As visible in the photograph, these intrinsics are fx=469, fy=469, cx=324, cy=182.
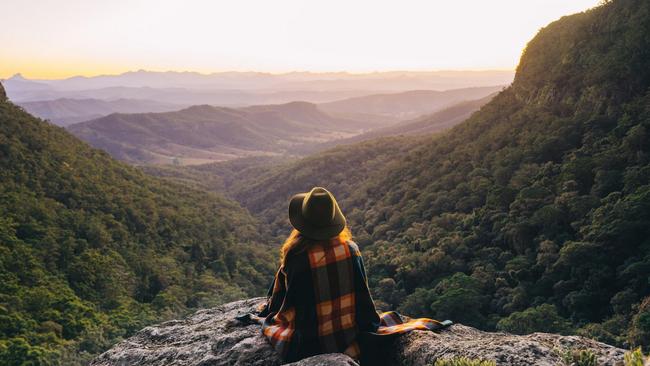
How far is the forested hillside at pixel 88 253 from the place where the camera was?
98.6 feet

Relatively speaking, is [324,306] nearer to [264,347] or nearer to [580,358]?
[264,347]

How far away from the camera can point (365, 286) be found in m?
5.69

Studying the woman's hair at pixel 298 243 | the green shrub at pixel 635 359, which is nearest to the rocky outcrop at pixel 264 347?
the green shrub at pixel 635 359

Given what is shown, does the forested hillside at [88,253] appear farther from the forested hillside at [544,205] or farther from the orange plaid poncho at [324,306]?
the orange plaid poncho at [324,306]

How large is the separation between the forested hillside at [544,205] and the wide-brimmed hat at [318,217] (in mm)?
15907

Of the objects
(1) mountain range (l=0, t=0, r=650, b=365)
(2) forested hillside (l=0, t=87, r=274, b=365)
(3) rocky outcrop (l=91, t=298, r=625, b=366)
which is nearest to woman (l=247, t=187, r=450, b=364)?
(3) rocky outcrop (l=91, t=298, r=625, b=366)

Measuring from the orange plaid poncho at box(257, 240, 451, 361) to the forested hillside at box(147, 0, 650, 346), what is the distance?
15.1 metres

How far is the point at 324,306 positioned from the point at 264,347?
967mm

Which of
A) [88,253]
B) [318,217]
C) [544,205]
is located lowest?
[88,253]

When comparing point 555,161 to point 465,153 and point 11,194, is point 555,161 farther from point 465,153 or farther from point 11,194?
point 11,194

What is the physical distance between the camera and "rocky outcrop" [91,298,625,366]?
4617 millimetres

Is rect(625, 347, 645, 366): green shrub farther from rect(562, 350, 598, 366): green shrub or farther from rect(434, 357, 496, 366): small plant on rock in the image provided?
rect(434, 357, 496, 366): small plant on rock

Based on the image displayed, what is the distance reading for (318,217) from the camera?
5223 millimetres

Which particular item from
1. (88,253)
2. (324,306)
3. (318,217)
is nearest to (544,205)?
(324,306)
